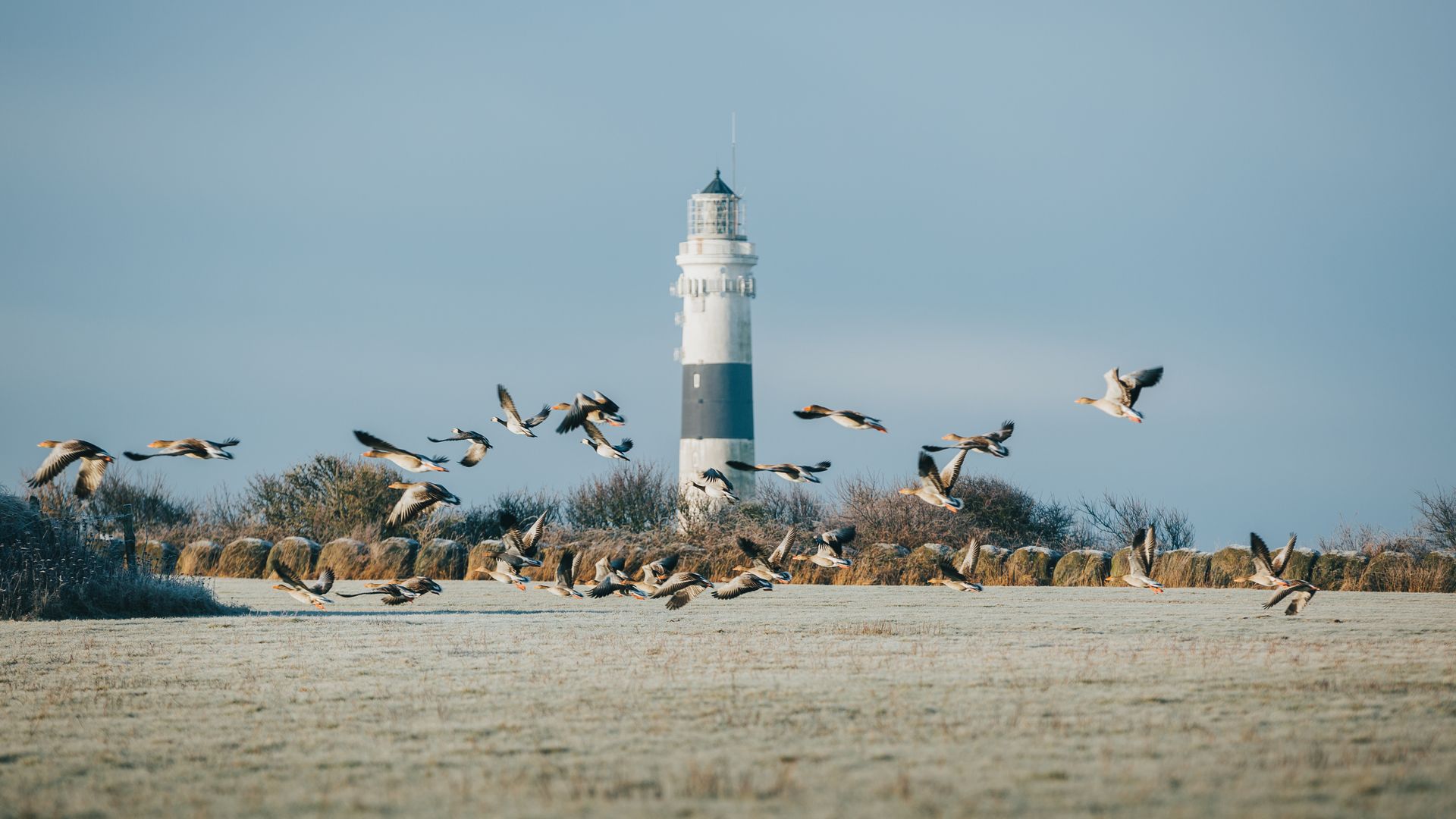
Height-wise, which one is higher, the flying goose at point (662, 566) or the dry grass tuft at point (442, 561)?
the dry grass tuft at point (442, 561)

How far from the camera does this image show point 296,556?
37.2 m

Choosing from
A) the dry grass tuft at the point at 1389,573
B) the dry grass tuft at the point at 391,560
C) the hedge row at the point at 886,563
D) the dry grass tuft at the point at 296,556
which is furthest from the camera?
the dry grass tuft at the point at 296,556

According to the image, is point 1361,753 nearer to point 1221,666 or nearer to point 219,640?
point 1221,666

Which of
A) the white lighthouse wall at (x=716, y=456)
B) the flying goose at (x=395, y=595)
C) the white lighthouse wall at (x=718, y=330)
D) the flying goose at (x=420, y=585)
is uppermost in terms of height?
the white lighthouse wall at (x=718, y=330)

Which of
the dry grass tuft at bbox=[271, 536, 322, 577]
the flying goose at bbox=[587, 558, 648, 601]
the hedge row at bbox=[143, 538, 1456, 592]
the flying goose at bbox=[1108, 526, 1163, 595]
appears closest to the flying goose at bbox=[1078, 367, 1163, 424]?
the flying goose at bbox=[1108, 526, 1163, 595]

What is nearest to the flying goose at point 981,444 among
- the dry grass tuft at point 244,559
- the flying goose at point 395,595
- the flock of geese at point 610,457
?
the flock of geese at point 610,457

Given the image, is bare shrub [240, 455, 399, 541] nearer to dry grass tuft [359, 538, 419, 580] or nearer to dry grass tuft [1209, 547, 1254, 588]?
dry grass tuft [359, 538, 419, 580]

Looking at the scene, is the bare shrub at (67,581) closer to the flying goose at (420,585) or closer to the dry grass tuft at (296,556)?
the flying goose at (420,585)

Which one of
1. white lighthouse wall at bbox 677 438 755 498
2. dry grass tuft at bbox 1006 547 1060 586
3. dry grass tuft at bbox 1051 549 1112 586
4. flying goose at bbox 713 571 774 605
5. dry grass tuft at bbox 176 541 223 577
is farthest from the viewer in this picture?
white lighthouse wall at bbox 677 438 755 498

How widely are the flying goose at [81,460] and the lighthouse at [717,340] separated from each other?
3873cm

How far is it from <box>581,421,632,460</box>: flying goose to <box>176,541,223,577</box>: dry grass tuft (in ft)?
73.3

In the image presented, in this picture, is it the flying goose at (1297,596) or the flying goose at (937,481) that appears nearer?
the flying goose at (937,481)

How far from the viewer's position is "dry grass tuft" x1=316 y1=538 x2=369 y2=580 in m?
35.8

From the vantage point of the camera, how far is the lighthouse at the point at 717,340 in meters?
54.4
